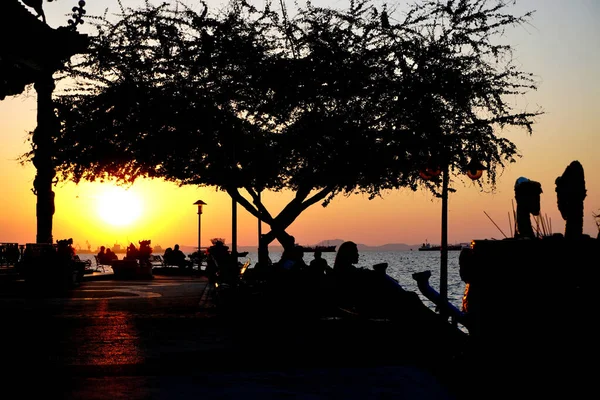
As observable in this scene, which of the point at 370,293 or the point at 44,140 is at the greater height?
the point at 44,140

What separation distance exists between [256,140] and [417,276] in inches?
530

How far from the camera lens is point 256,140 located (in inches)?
800

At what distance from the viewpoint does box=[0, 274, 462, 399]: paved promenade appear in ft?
23.6

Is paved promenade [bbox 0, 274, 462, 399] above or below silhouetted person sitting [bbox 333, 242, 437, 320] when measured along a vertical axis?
below

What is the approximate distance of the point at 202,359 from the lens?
30.0 ft

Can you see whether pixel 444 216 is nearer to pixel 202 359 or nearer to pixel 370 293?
pixel 370 293

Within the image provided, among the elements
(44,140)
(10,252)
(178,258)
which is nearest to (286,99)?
(44,140)

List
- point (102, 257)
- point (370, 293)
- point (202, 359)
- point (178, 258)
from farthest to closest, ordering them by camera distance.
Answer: point (102, 257)
point (178, 258)
point (370, 293)
point (202, 359)

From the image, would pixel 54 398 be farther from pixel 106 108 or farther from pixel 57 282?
pixel 57 282

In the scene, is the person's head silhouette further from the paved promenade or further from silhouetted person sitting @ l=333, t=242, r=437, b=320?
the paved promenade

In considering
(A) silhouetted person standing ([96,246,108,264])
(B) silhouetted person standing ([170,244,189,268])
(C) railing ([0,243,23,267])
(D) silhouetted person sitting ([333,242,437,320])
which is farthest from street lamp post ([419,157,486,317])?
(A) silhouetted person standing ([96,246,108,264])

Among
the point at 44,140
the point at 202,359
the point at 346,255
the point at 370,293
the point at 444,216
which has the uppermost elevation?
the point at 44,140

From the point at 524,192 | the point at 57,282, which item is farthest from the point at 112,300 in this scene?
the point at 524,192

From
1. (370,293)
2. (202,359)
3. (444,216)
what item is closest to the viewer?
(202,359)
